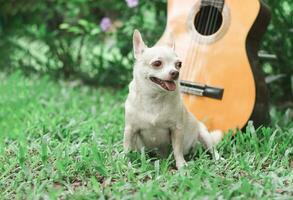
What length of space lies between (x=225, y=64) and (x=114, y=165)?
1.21 m

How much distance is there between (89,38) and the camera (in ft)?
22.8

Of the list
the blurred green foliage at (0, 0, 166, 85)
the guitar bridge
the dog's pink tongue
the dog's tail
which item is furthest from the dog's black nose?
the blurred green foliage at (0, 0, 166, 85)

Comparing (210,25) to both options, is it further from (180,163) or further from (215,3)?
(180,163)

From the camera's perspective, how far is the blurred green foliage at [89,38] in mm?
5766

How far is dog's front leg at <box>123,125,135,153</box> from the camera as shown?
12.3 ft

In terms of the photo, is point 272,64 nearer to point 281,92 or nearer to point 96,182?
point 281,92

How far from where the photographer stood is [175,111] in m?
3.71

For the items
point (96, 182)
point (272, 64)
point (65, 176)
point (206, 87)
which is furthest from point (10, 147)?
point (272, 64)

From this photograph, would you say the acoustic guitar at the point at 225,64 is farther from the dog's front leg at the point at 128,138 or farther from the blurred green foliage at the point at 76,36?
the blurred green foliage at the point at 76,36

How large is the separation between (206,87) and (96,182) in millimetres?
1382

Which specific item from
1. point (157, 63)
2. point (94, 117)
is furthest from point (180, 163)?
point (94, 117)

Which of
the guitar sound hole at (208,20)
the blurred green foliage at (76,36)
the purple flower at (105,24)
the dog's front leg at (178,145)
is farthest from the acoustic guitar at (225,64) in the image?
the purple flower at (105,24)

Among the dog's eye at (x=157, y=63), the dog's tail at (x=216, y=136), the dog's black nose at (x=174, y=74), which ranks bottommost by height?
the dog's tail at (x=216, y=136)

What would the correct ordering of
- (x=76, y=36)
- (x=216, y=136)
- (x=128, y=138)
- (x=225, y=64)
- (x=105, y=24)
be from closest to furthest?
1. (x=128, y=138)
2. (x=216, y=136)
3. (x=225, y=64)
4. (x=105, y=24)
5. (x=76, y=36)
